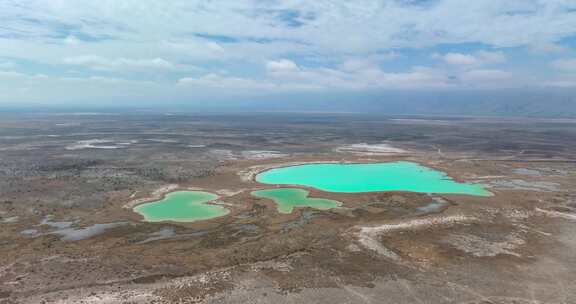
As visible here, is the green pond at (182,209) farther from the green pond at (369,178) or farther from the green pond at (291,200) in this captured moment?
the green pond at (369,178)

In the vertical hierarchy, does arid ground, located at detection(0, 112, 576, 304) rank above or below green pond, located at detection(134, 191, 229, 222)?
above

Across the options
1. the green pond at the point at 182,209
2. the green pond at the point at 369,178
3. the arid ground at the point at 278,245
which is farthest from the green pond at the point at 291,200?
the green pond at the point at 182,209

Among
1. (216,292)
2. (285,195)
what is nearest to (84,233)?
(216,292)

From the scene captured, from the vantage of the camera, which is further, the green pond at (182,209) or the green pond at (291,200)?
the green pond at (291,200)

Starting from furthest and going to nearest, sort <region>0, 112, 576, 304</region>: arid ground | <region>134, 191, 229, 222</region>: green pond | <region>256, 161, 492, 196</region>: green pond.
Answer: <region>256, 161, 492, 196</region>: green pond
<region>134, 191, 229, 222</region>: green pond
<region>0, 112, 576, 304</region>: arid ground

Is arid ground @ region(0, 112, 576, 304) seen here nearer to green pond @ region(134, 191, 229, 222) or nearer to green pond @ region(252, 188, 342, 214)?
green pond @ region(252, 188, 342, 214)

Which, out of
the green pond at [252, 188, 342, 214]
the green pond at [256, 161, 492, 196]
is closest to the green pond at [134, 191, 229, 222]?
the green pond at [252, 188, 342, 214]

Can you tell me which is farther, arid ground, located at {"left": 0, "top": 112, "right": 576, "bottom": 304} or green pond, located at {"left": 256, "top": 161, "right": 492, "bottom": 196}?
green pond, located at {"left": 256, "top": 161, "right": 492, "bottom": 196}
